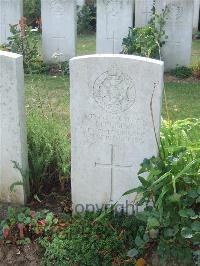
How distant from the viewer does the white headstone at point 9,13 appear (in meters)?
9.20

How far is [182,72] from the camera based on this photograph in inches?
337

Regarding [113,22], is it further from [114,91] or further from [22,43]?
[114,91]

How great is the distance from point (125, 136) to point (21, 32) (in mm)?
5737

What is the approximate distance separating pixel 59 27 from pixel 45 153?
5.57 meters

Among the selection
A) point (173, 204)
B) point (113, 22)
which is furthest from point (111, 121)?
point (113, 22)

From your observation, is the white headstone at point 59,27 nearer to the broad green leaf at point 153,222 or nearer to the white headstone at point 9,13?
the white headstone at point 9,13

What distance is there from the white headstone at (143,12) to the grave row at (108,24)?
158 centimetres

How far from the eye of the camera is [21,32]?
867cm

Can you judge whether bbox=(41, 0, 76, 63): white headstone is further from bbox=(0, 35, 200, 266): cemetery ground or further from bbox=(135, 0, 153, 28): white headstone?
bbox=(0, 35, 200, 266): cemetery ground

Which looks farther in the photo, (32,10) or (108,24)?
(32,10)

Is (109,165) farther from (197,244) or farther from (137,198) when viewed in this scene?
(197,244)

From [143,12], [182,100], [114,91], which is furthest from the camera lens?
[143,12]

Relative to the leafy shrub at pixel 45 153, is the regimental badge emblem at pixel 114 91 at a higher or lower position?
higher

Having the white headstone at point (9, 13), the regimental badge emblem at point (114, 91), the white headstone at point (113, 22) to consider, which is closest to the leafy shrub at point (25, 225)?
the regimental badge emblem at point (114, 91)
